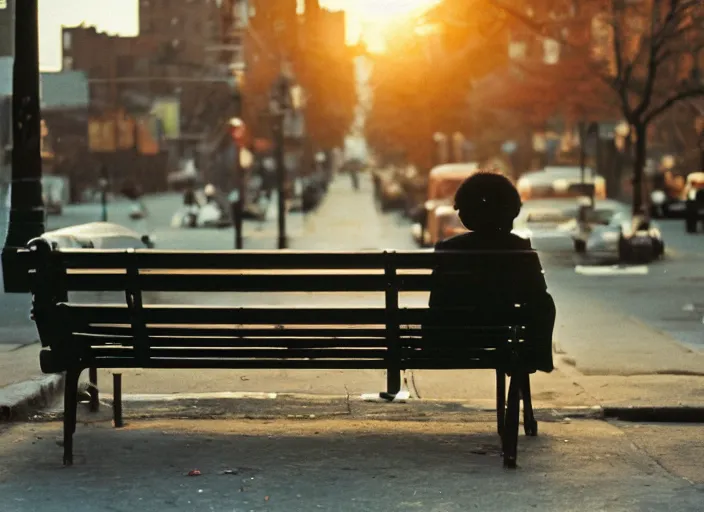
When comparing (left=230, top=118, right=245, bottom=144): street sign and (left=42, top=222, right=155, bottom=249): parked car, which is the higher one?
(left=230, top=118, right=245, bottom=144): street sign

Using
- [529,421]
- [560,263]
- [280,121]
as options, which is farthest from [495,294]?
[280,121]

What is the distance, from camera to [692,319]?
14570 mm

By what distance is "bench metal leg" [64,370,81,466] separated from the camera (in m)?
6.71

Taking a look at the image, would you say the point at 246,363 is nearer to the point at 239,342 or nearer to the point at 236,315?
the point at 239,342

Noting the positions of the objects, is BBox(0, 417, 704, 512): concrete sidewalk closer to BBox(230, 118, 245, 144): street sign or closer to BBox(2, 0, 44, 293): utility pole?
BBox(2, 0, 44, 293): utility pole

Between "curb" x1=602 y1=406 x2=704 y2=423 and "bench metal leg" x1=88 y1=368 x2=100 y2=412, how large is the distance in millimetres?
3053

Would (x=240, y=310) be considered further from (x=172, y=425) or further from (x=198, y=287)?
(x=172, y=425)

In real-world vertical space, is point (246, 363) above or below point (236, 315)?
below

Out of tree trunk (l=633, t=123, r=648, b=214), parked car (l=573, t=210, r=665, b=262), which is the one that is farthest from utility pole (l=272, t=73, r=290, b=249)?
tree trunk (l=633, t=123, r=648, b=214)

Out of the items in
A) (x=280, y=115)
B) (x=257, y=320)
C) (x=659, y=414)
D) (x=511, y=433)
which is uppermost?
(x=280, y=115)

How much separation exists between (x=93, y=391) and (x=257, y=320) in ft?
5.53

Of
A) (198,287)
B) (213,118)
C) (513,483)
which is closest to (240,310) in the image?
(198,287)

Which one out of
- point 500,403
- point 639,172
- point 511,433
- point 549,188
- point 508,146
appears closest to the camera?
point 511,433

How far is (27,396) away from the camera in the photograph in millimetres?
8352
